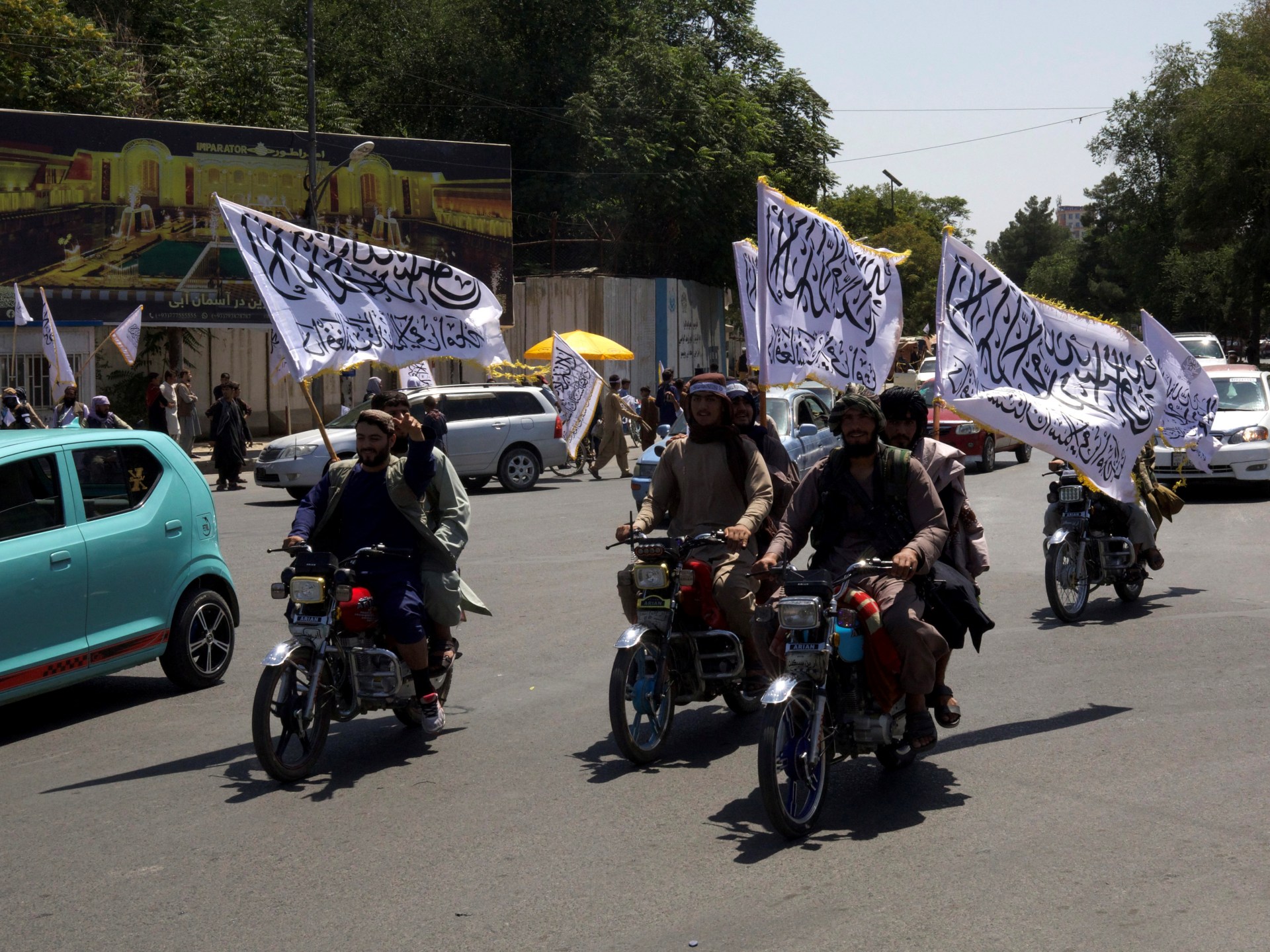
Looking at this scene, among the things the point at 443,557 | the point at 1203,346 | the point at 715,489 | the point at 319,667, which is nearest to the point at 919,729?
the point at 715,489

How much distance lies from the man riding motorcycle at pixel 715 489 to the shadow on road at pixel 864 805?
2.85 feet

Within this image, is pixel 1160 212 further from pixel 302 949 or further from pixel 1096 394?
pixel 302 949

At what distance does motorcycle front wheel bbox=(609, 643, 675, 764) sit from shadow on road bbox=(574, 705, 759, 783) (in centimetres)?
10

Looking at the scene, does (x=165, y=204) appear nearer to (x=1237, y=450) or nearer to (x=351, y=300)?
(x=1237, y=450)

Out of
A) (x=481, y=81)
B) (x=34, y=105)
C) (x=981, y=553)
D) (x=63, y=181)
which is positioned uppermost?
(x=481, y=81)

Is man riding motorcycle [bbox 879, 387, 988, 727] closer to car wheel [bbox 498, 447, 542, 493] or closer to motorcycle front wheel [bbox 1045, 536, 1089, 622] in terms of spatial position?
motorcycle front wheel [bbox 1045, 536, 1089, 622]

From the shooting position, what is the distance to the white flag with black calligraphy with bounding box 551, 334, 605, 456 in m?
22.6

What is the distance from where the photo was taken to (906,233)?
79750 millimetres

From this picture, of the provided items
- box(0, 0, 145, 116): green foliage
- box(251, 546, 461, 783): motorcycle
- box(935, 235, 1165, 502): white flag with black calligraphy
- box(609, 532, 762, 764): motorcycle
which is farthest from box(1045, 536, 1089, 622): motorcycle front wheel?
box(0, 0, 145, 116): green foliage

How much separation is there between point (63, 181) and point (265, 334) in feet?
20.5

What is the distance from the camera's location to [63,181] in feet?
89.3

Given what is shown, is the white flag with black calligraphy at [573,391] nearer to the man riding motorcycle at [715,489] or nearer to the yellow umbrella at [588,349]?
the yellow umbrella at [588,349]

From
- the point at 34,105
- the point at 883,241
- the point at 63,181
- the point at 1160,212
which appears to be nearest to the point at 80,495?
the point at 63,181

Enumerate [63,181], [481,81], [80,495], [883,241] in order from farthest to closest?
[883,241], [481,81], [63,181], [80,495]
